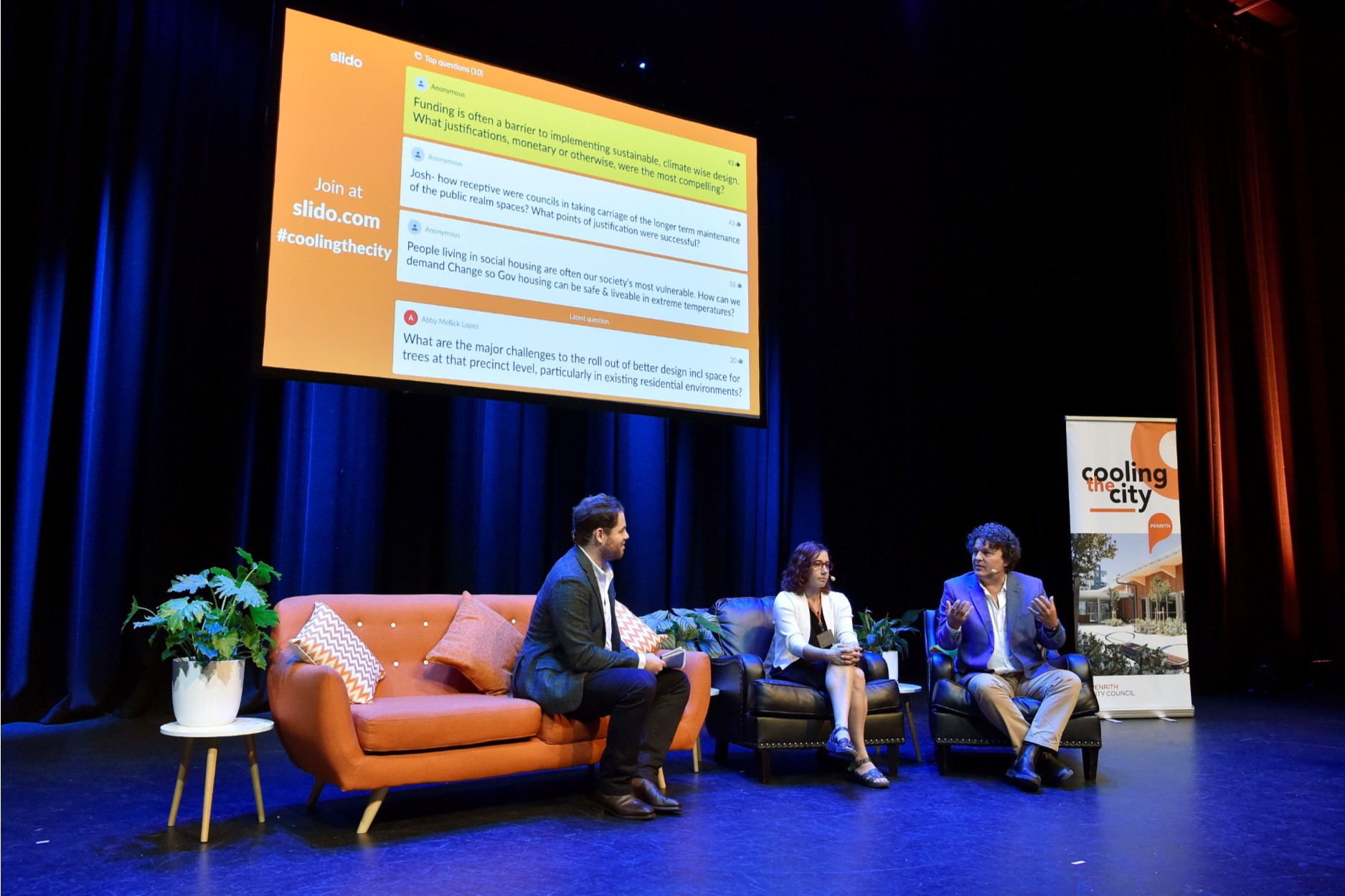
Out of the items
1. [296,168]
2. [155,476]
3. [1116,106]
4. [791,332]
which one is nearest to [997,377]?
[791,332]

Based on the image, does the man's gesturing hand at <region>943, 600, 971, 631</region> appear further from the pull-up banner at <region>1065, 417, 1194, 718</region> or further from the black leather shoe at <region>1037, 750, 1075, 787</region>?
the pull-up banner at <region>1065, 417, 1194, 718</region>

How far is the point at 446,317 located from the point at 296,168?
2.91 ft

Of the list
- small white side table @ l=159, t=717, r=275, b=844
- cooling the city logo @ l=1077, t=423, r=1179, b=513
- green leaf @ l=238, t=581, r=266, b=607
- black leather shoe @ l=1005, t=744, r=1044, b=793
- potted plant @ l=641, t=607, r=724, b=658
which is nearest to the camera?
small white side table @ l=159, t=717, r=275, b=844

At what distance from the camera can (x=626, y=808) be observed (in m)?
3.27

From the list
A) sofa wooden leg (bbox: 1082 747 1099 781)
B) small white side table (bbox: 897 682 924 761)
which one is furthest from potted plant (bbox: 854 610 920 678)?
sofa wooden leg (bbox: 1082 747 1099 781)

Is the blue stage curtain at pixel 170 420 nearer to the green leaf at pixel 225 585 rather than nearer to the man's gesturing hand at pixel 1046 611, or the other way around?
the green leaf at pixel 225 585

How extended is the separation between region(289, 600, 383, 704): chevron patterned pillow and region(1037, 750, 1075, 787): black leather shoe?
2586 millimetres

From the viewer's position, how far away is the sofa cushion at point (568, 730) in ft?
11.2

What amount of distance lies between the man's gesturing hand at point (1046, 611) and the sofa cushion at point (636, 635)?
5.12ft

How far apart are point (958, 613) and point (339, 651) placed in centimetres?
242

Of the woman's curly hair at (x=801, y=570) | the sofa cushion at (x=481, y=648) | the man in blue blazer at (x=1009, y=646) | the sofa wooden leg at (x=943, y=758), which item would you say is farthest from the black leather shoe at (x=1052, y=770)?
the sofa cushion at (x=481, y=648)

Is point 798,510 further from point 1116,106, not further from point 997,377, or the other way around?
point 1116,106

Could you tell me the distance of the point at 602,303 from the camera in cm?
488

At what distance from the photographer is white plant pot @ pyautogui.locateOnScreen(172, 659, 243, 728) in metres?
2.93
